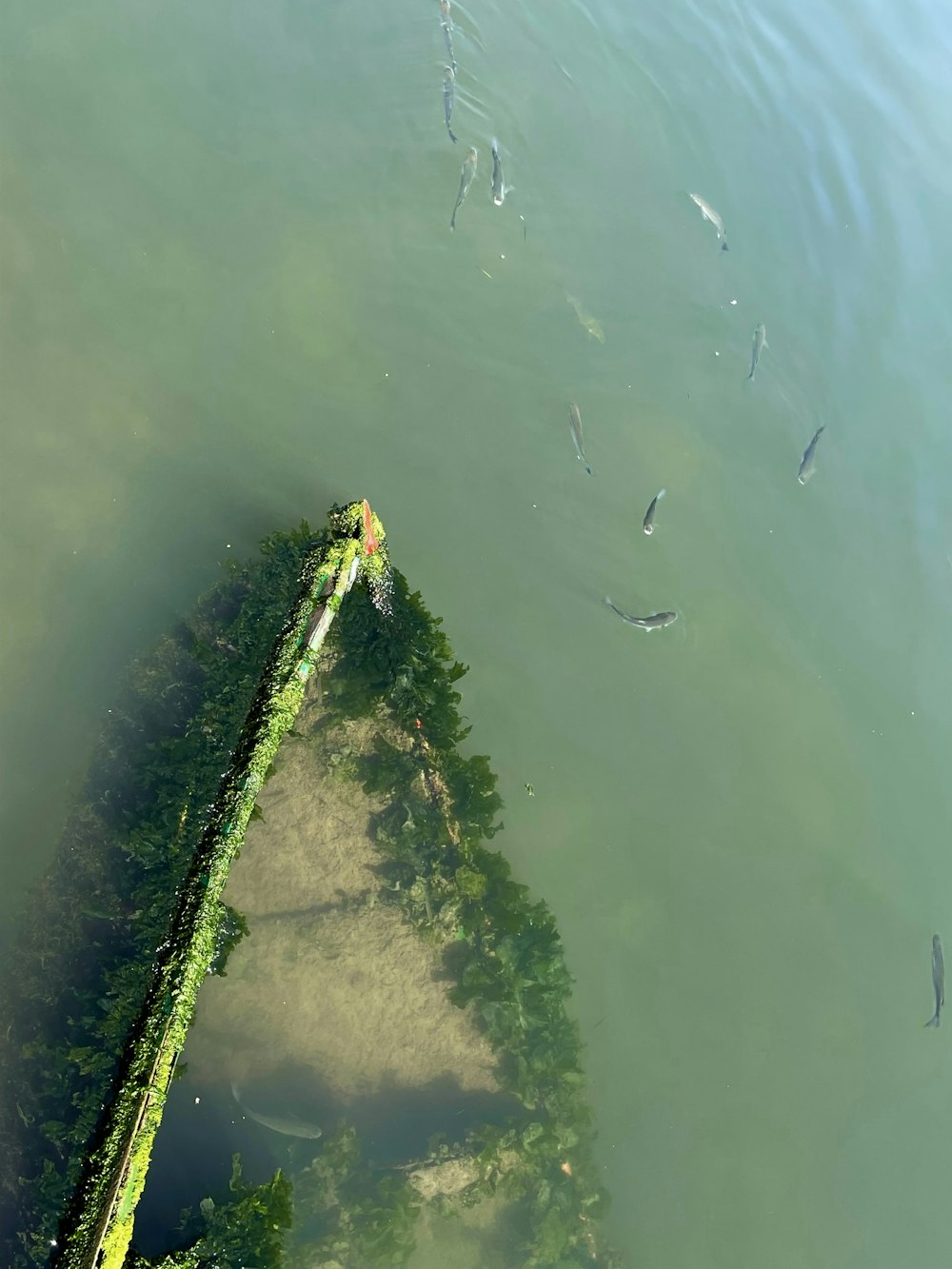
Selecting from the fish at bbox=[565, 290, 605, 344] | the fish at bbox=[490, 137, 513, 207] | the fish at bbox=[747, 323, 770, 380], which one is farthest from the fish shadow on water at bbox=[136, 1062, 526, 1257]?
the fish at bbox=[490, 137, 513, 207]

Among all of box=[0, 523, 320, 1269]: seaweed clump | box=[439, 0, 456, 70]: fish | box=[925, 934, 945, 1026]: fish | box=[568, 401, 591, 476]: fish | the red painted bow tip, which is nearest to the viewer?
box=[0, 523, 320, 1269]: seaweed clump

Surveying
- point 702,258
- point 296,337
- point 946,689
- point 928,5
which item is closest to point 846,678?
point 946,689

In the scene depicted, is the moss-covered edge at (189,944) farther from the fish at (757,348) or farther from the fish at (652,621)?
the fish at (757,348)

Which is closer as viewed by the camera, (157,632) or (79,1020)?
(79,1020)

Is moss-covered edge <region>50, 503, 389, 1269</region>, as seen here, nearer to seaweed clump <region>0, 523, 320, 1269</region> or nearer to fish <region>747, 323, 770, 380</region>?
seaweed clump <region>0, 523, 320, 1269</region>

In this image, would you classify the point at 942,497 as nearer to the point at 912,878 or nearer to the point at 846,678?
the point at 846,678

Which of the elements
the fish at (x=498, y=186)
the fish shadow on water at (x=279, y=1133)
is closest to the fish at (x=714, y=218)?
the fish at (x=498, y=186)
